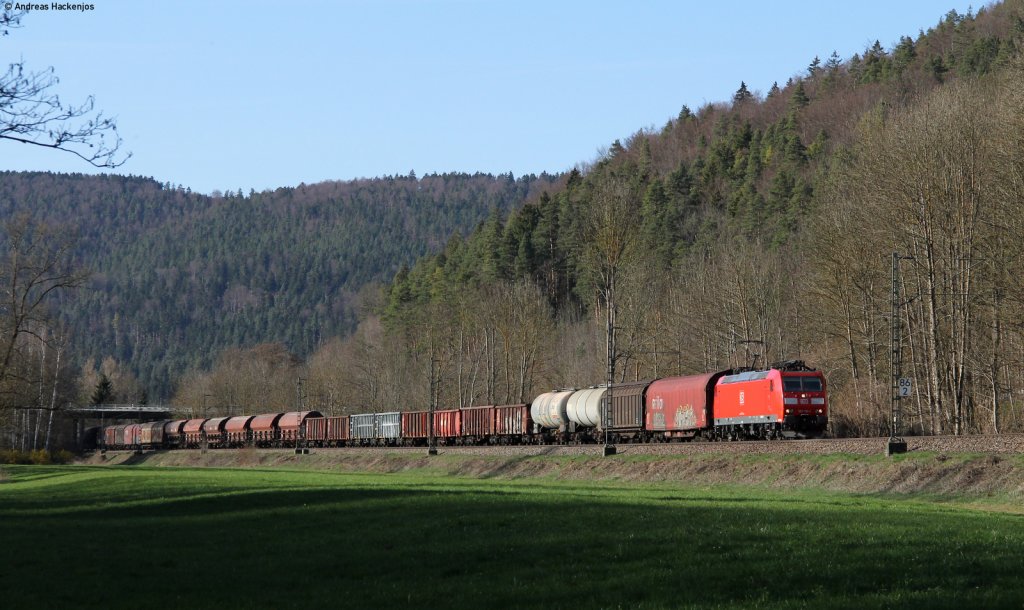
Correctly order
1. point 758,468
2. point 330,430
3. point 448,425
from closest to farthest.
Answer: point 758,468, point 448,425, point 330,430

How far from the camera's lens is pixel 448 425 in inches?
3484

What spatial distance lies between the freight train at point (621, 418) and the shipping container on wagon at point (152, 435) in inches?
806

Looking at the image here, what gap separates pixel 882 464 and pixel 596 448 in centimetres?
2261

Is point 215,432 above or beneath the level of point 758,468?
above

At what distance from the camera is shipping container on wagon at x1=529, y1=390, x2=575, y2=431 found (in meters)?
72.6

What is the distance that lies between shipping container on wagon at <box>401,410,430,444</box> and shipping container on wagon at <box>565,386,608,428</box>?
68.2 ft

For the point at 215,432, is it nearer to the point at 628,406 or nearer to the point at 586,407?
the point at 586,407

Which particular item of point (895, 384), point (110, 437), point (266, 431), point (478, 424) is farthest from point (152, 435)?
point (895, 384)

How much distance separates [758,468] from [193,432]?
95.8 meters

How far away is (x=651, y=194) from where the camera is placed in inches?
5891

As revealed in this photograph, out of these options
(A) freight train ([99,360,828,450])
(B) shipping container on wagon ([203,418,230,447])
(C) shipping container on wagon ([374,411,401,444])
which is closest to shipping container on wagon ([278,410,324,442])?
(A) freight train ([99,360,828,450])

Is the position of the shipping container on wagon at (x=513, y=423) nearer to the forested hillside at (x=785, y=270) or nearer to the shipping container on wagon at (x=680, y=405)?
the forested hillside at (x=785, y=270)

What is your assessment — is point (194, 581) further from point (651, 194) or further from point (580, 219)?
point (651, 194)

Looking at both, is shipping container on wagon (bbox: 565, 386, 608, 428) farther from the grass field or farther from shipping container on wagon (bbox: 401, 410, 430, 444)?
the grass field
